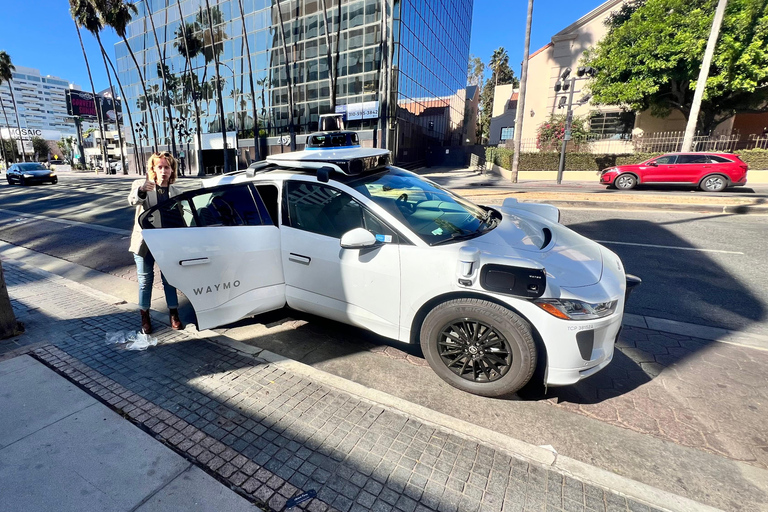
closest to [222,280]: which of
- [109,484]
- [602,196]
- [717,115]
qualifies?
[109,484]

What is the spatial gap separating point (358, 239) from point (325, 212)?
672mm

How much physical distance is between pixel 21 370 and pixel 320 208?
2754 mm

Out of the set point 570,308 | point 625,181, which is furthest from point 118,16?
point 570,308

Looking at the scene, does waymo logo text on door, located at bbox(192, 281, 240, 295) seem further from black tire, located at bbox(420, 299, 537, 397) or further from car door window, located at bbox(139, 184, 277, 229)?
black tire, located at bbox(420, 299, 537, 397)

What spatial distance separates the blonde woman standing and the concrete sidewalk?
67 centimetres

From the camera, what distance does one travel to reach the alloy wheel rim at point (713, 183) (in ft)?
46.8

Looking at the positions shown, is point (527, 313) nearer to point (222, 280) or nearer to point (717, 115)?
point (222, 280)

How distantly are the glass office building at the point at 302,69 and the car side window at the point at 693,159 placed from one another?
59.8 ft

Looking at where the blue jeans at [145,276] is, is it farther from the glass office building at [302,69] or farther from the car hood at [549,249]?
the glass office building at [302,69]

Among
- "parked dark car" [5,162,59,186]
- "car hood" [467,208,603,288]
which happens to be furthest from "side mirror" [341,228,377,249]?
"parked dark car" [5,162,59,186]

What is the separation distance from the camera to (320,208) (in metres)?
3.33

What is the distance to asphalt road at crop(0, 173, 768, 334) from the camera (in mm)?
4215

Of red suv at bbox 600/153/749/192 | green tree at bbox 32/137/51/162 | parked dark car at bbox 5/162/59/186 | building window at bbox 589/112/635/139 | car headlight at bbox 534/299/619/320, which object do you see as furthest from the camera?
green tree at bbox 32/137/51/162

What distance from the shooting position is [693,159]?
14531 mm
